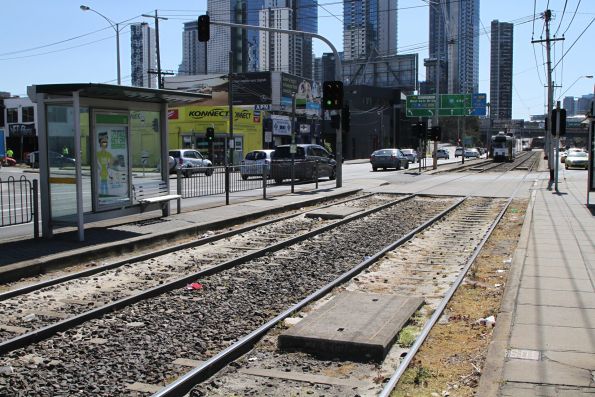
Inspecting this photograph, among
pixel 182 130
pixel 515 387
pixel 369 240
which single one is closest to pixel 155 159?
pixel 369 240

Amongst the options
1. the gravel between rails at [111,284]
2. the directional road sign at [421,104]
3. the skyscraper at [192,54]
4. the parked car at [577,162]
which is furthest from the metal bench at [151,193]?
the skyscraper at [192,54]

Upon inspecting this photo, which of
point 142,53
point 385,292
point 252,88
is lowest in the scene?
point 385,292

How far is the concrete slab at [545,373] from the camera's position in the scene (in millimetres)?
5000

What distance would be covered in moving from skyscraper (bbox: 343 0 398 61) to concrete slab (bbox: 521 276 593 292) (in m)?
33.7

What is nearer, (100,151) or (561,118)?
(100,151)

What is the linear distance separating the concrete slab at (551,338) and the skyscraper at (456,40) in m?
33.3

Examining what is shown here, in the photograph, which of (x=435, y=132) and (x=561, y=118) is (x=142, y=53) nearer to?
(x=435, y=132)

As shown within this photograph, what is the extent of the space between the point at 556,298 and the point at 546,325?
1332 millimetres

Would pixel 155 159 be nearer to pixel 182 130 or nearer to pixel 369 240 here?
pixel 369 240

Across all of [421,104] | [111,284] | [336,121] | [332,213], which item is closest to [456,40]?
[421,104]

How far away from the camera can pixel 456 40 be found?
49.7 m

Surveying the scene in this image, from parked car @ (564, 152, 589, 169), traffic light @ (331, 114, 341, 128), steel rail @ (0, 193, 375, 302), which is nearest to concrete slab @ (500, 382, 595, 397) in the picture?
steel rail @ (0, 193, 375, 302)

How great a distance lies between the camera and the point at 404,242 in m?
12.8

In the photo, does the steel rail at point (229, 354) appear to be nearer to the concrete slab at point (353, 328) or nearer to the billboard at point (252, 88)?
the concrete slab at point (353, 328)
